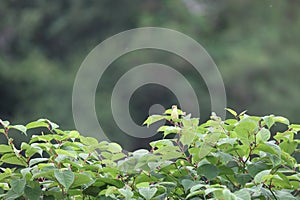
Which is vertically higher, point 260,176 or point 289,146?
point 289,146

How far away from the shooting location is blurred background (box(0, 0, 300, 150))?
11.3 m

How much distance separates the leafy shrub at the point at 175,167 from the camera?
1.05 metres

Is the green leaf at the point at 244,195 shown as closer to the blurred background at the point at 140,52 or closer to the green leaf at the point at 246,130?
the green leaf at the point at 246,130

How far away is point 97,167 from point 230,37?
1179cm

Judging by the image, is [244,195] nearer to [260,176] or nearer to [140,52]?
[260,176]

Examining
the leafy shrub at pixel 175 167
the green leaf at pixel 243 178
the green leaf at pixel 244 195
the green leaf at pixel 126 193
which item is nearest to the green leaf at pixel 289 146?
the leafy shrub at pixel 175 167

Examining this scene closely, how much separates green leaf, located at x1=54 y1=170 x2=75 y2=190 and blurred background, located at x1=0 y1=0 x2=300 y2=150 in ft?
31.4

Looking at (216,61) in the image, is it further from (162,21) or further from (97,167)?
(97,167)

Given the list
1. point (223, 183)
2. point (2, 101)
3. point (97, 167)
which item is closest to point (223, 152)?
point (223, 183)

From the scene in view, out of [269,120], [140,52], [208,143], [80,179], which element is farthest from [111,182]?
[140,52]

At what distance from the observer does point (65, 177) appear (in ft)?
3.31

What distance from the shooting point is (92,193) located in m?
1.09

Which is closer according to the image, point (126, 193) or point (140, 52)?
point (126, 193)

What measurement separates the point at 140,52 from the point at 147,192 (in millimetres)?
11233
